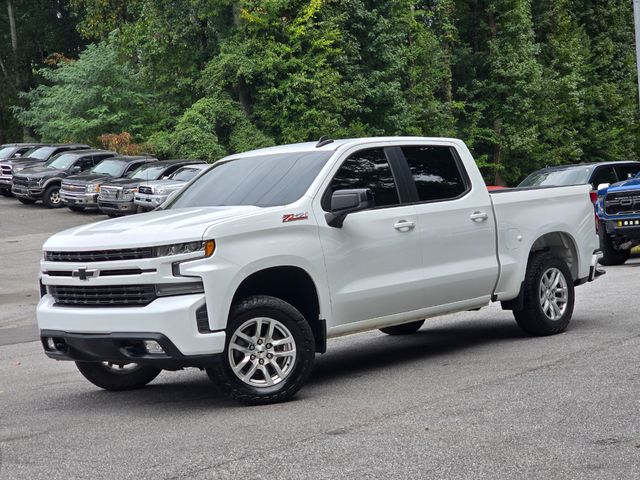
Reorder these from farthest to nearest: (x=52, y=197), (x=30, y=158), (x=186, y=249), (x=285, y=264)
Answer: (x=30, y=158)
(x=52, y=197)
(x=285, y=264)
(x=186, y=249)

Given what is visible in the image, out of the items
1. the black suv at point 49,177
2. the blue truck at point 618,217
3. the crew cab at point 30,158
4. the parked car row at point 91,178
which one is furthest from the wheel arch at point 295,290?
the crew cab at point 30,158

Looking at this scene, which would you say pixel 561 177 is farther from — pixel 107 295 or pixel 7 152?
pixel 7 152

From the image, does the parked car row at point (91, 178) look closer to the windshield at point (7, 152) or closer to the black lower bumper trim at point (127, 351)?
the windshield at point (7, 152)

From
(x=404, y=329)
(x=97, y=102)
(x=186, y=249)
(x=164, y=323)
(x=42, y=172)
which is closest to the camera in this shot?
(x=164, y=323)

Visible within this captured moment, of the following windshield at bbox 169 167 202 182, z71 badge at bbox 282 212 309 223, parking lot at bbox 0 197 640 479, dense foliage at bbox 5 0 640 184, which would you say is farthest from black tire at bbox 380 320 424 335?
dense foliage at bbox 5 0 640 184

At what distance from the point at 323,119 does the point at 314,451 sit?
39.1 m

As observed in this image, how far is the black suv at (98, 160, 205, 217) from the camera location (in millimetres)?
33688

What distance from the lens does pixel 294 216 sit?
28.5 feet

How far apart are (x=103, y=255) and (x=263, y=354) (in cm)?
139

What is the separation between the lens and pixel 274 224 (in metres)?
8.52

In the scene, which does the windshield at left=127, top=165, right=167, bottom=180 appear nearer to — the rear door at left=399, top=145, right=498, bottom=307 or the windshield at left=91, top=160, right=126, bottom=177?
the windshield at left=91, top=160, right=126, bottom=177

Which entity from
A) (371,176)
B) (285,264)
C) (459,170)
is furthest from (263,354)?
(459,170)

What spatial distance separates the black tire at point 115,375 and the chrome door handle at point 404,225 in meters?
2.40

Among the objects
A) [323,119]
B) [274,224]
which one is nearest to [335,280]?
[274,224]
